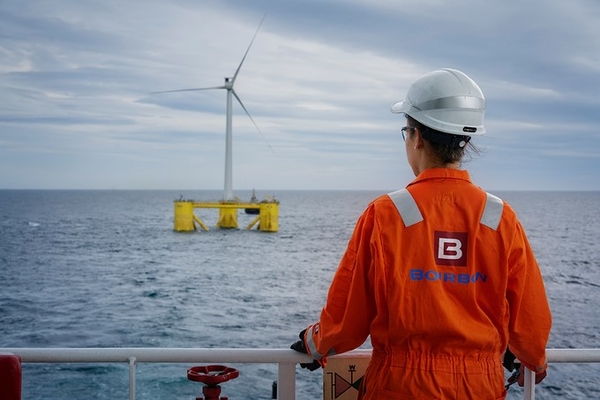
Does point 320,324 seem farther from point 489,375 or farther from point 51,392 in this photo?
point 51,392

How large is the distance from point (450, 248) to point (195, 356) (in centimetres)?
136

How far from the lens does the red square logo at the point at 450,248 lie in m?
2.53

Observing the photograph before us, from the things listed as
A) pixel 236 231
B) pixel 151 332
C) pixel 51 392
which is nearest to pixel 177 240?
pixel 236 231

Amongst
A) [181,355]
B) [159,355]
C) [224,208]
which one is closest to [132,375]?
[159,355]

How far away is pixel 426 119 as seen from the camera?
2.69m

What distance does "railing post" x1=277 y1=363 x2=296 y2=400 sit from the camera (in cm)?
330

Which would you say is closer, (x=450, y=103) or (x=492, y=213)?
(x=492, y=213)

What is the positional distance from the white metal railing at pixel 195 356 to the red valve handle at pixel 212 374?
0.36 ft

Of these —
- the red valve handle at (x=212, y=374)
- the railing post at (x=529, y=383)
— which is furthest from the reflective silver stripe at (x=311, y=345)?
the railing post at (x=529, y=383)

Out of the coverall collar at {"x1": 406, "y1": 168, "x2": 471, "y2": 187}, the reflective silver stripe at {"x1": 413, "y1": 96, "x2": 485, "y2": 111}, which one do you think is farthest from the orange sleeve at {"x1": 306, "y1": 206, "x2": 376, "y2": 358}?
the reflective silver stripe at {"x1": 413, "y1": 96, "x2": 485, "y2": 111}

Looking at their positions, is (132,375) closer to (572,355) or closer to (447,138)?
(447,138)

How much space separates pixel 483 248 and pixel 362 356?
1031 millimetres

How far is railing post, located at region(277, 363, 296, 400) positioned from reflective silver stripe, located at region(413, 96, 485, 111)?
4.59 feet

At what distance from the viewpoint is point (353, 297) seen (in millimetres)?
2600
